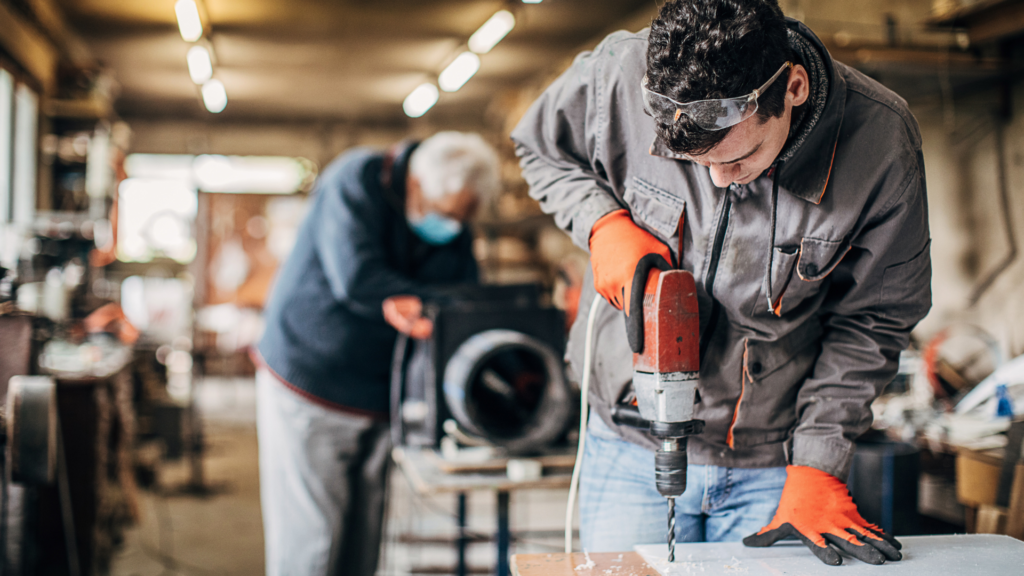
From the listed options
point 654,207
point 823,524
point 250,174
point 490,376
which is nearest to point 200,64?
point 250,174

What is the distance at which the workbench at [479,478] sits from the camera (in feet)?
5.11

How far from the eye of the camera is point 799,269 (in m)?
1.00

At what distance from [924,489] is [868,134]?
1926 millimetres

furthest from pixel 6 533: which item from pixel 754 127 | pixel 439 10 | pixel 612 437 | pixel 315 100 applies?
pixel 315 100

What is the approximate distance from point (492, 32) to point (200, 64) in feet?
9.41

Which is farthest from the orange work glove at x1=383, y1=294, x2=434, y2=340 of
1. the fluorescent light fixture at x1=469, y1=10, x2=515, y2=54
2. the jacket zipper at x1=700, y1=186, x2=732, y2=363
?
the fluorescent light fixture at x1=469, y1=10, x2=515, y2=54

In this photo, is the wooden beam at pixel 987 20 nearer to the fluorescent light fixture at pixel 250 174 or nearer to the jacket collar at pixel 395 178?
the jacket collar at pixel 395 178

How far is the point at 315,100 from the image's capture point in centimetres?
796

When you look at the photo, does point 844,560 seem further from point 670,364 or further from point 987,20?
point 987,20

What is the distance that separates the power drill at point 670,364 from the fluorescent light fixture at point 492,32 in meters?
4.72

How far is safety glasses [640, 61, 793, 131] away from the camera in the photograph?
81 centimetres

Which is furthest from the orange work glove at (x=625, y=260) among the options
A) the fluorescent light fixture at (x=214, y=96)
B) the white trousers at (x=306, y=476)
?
the fluorescent light fixture at (x=214, y=96)

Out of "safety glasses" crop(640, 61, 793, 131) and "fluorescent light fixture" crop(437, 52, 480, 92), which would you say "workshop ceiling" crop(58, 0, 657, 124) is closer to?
"fluorescent light fixture" crop(437, 52, 480, 92)

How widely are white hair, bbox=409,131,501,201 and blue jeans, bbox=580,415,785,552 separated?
0.96 meters
